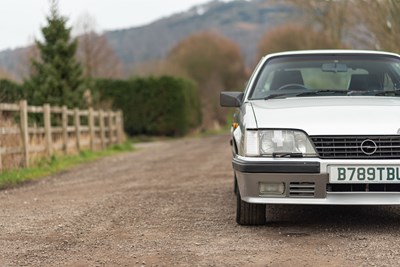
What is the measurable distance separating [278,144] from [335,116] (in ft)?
1.71

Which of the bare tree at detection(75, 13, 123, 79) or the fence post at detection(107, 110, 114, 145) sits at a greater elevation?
the bare tree at detection(75, 13, 123, 79)

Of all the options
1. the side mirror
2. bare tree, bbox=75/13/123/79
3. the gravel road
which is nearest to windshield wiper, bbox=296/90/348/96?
the side mirror

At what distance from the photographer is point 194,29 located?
13350 centimetres

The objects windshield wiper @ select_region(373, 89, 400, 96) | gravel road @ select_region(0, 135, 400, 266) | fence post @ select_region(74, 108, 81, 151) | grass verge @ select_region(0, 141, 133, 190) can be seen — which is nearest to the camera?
gravel road @ select_region(0, 135, 400, 266)

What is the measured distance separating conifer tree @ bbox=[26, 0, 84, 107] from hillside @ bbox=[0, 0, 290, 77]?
63995 millimetres

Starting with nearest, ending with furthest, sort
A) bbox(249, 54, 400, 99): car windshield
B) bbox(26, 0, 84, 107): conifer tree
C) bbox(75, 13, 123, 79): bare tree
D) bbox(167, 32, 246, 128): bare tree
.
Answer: bbox(249, 54, 400, 99): car windshield → bbox(26, 0, 84, 107): conifer tree → bbox(75, 13, 123, 79): bare tree → bbox(167, 32, 246, 128): bare tree

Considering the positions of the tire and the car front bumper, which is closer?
the car front bumper

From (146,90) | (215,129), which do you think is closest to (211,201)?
(146,90)

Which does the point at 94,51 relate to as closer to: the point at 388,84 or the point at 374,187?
the point at 388,84

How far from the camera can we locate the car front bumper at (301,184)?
4812 mm

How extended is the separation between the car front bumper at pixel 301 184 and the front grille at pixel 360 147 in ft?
0.25

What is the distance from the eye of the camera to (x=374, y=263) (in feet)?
13.2

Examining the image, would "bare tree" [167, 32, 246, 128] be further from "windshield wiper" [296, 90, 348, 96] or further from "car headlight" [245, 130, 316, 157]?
"car headlight" [245, 130, 316, 157]

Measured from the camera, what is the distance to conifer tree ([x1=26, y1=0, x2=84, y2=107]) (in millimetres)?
19359
